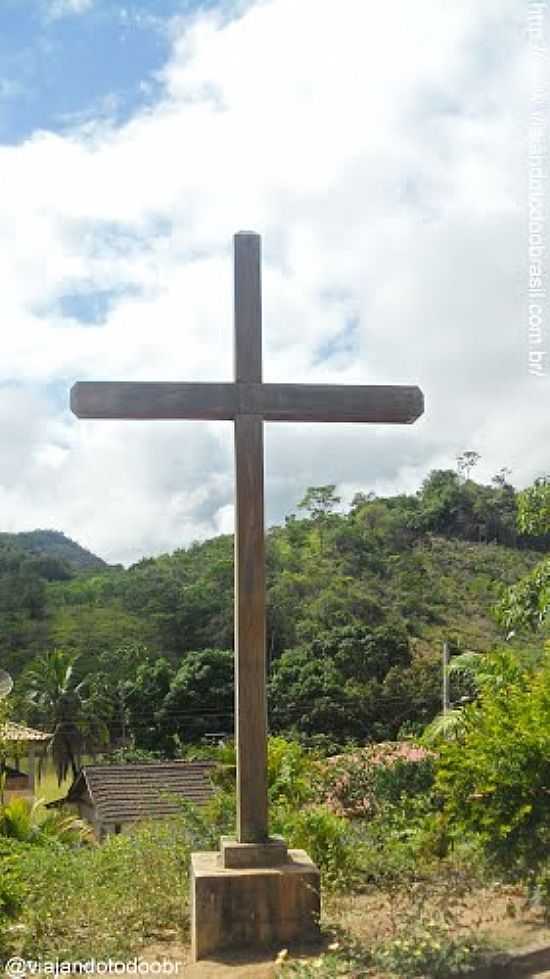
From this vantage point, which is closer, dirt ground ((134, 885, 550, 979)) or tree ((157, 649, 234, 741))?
dirt ground ((134, 885, 550, 979))

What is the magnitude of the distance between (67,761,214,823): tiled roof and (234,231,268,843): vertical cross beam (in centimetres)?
1209

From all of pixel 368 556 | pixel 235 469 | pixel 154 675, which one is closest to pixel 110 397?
pixel 235 469

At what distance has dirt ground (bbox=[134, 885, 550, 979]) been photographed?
495 cm

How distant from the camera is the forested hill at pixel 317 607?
38312mm

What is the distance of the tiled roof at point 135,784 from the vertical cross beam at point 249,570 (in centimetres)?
1209

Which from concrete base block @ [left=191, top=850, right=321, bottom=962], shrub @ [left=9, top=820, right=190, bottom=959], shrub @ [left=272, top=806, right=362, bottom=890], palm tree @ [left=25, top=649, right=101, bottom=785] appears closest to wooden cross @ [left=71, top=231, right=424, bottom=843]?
concrete base block @ [left=191, top=850, right=321, bottom=962]

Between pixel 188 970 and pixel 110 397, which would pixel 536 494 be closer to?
pixel 110 397

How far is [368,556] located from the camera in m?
51.7

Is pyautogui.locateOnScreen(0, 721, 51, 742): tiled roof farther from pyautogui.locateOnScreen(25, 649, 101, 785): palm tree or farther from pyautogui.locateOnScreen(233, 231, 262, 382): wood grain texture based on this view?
pyautogui.locateOnScreen(25, 649, 101, 785): palm tree

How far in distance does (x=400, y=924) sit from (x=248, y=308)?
11.8 ft

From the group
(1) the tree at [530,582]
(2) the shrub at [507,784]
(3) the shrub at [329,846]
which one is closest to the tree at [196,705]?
(1) the tree at [530,582]

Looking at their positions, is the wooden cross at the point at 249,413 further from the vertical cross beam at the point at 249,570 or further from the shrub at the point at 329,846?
the shrub at the point at 329,846

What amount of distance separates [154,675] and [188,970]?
35275 mm

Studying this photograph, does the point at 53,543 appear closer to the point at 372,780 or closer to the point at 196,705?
the point at 196,705
